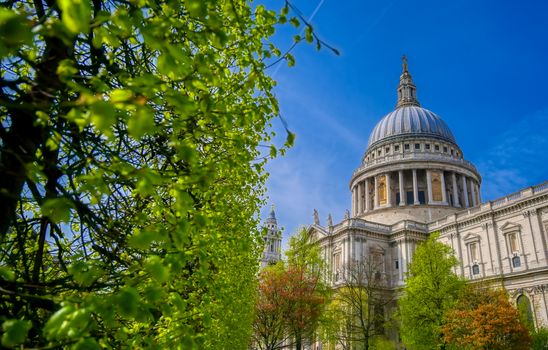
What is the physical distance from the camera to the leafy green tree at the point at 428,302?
30.7 m

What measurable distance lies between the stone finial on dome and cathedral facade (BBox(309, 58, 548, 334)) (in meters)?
0.21

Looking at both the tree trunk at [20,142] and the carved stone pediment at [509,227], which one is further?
the carved stone pediment at [509,227]

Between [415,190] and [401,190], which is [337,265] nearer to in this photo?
[401,190]

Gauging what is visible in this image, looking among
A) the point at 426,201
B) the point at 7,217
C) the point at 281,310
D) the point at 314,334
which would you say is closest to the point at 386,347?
the point at 314,334

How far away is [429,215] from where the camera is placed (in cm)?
6097

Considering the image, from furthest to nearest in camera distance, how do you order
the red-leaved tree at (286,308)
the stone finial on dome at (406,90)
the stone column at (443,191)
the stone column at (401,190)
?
1. the stone finial on dome at (406,90)
2. the stone column at (401,190)
3. the stone column at (443,191)
4. the red-leaved tree at (286,308)

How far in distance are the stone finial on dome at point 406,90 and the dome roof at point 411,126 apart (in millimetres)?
3028

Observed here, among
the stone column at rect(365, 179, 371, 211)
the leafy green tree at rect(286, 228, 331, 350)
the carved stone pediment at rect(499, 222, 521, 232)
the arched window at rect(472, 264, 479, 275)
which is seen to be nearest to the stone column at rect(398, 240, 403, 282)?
the arched window at rect(472, 264, 479, 275)

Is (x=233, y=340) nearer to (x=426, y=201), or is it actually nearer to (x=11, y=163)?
(x=11, y=163)

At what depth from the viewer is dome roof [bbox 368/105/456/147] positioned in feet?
241

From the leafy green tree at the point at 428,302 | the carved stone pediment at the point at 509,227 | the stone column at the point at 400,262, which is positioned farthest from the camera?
the stone column at the point at 400,262

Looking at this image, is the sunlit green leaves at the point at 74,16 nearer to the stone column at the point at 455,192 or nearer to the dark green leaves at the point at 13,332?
the dark green leaves at the point at 13,332

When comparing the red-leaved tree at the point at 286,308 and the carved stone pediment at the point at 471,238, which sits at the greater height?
the carved stone pediment at the point at 471,238

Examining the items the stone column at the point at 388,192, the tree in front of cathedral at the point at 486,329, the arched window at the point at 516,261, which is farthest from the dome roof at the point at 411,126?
the tree in front of cathedral at the point at 486,329
